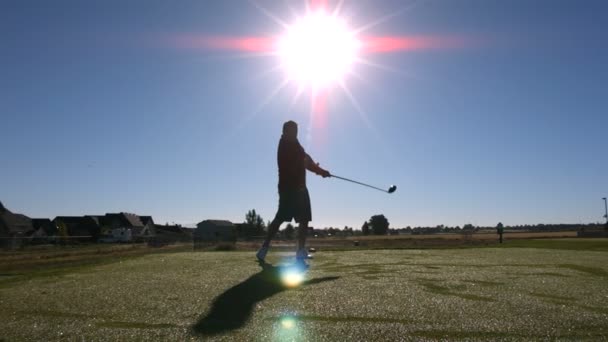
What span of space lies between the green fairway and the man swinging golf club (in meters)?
2.40

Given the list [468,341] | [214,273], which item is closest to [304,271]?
[214,273]

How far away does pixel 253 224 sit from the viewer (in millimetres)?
161875

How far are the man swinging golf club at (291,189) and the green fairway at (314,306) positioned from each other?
7.87 feet

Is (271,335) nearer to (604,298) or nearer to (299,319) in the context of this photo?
(299,319)

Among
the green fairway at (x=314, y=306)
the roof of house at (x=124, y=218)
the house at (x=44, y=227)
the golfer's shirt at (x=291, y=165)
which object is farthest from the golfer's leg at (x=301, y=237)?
the roof of house at (x=124, y=218)

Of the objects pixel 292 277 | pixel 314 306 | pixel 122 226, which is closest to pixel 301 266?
pixel 292 277

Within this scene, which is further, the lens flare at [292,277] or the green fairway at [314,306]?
the lens flare at [292,277]

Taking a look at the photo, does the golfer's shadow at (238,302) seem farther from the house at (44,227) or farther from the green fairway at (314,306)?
the house at (44,227)

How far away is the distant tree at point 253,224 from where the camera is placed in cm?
15638

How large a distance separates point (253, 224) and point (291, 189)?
155835 mm

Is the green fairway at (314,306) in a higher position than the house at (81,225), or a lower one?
lower

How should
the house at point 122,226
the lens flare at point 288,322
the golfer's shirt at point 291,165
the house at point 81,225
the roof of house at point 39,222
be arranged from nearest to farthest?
the lens flare at point 288,322, the golfer's shirt at point 291,165, the house at point 122,226, the house at point 81,225, the roof of house at point 39,222

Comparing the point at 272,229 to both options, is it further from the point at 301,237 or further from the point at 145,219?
the point at 145,219

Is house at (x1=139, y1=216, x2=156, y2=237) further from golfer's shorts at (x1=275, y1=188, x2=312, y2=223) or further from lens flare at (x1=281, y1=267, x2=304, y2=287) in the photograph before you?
lens flare at (x1=281, y1=267, x2=304, y2=287)
